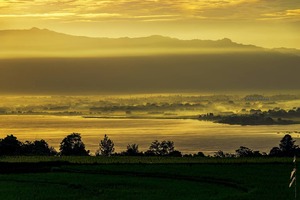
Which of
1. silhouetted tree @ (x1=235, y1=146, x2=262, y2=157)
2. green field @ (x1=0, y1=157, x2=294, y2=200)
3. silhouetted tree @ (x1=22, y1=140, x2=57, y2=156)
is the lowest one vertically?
green field @ (x1=0, y1=157, x2=294, y2=200)

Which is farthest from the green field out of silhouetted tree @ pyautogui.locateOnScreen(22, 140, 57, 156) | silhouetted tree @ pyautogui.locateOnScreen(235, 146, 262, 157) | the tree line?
silhouetted tree @ pyautogui.locateOnScreen(22, 140, 57, 156)

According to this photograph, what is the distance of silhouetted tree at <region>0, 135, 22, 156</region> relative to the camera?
9912 centimetres

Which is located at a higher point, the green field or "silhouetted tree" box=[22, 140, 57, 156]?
"silhouetted tree" box=[22, 140, 57, 156]

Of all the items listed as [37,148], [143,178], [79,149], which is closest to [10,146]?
[79,149]

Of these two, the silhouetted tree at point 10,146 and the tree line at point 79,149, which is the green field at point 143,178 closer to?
the silhouetted tree at point 10,146

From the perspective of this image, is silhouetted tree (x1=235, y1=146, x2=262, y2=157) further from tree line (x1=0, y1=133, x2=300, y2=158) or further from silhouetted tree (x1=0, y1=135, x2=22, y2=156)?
silhouetted tree (x1=0, y1=135, x2=22, y2=156)

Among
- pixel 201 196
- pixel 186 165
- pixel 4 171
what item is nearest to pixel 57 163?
pixel 4 171

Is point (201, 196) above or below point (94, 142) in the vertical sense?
below

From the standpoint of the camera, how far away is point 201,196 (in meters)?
49.8

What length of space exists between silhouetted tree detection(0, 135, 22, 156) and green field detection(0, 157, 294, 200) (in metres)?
19.2

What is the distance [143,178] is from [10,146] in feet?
138

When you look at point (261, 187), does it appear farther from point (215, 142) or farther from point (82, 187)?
point (215, 142)

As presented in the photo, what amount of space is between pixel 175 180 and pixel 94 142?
130 m

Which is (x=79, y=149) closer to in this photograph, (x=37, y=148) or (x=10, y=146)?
(x=37, y=148)
